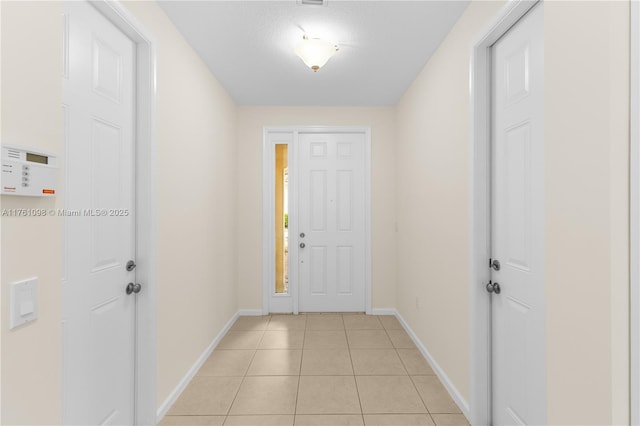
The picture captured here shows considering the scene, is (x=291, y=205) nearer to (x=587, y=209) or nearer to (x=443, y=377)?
(x=443, y=377)

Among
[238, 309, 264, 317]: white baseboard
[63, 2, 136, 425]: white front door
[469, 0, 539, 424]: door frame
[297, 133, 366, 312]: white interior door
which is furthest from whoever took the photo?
[297, 133, 366, 312]: white interior door

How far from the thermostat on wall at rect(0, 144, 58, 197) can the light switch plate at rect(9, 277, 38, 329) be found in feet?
0.81

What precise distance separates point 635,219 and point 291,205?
3326 mm

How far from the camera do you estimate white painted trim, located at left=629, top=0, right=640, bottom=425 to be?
0.83 metres

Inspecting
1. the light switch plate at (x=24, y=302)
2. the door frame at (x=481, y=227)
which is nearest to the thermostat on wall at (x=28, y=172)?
the light switch plate at (x=24, y=302)

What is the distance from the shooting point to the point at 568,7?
1069 millimetres

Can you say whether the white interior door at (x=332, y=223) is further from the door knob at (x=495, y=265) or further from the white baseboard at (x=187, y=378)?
the door knob at (x=495, y=265)

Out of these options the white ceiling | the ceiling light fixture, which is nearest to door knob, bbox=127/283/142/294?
the white ceiling

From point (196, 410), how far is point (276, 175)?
8.76 ft

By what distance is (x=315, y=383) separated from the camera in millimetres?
2336

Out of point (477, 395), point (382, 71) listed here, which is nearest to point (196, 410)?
point (477, 395)

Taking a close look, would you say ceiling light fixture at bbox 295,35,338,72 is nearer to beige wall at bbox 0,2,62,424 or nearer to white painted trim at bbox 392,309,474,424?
beige wall at bbox 0,2,62,424

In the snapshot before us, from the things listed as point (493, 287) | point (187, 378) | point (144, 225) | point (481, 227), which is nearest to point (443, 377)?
point (493, 287)

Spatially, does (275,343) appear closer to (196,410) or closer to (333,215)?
(196,410)
